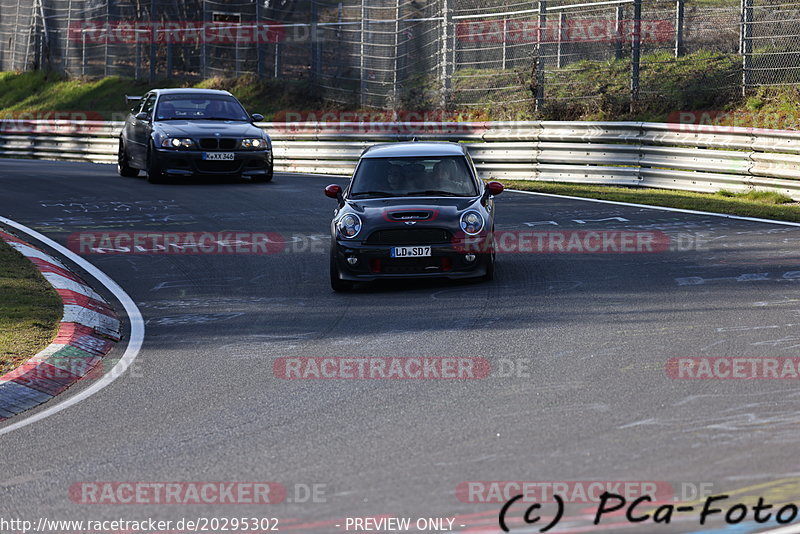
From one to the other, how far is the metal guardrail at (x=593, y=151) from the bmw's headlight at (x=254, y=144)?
3.04m

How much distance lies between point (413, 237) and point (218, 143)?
32.8 ft

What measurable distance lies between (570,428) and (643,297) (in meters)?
4.27

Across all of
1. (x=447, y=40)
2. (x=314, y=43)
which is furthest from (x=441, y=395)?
(x=314, y=43)

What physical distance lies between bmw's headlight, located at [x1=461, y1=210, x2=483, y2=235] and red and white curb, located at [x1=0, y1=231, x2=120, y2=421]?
3454mm

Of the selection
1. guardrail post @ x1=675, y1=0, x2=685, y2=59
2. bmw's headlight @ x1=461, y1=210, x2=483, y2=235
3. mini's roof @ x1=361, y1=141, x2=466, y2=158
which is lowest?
bmw's headlight @ x1=461, y1=210, x2=483, y2=235

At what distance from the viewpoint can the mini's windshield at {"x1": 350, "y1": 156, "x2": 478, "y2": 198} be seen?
496 inches

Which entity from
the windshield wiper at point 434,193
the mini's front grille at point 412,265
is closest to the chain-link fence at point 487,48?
the windshield wiper at point 434,193

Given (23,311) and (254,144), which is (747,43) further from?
(23,311)

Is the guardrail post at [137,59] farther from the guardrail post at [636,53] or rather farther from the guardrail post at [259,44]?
the guardrail post at [636,53]

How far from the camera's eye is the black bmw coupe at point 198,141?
21.1 m

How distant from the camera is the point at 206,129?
2125 centimetres

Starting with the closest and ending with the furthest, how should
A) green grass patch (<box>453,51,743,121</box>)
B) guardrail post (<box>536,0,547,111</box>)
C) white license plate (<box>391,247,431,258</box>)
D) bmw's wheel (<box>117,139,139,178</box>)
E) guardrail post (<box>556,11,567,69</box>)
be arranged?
white license plate (<box>391,247,431,258</box>) < bmw's wheel (<box>117,139,139,178</box>) < guardrail post (<box>536,0,547,111</box>) < green grass patch (<box>453,51,743,121</box>) < guardrail post (<box>556,11,567,69</box>)

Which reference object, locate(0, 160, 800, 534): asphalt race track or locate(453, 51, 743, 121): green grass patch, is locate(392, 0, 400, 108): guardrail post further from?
locate(0, 160, 800, 534): asphalt race track

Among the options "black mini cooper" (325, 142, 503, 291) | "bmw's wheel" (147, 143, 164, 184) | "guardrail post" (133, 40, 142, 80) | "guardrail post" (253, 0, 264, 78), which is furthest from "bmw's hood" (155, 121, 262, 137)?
"guardrail post" (133, 40, 142, 80)
